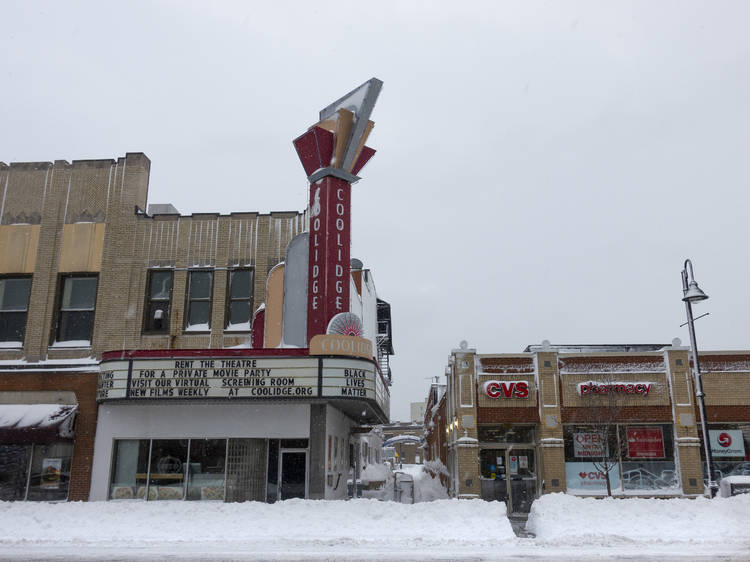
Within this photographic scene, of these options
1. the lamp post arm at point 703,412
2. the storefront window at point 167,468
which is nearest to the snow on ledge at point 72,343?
the storefront window at point 167,468

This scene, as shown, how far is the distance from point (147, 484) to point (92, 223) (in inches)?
379

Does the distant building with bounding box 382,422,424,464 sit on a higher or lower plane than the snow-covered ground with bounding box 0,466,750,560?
higher

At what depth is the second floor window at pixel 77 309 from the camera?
21.7 meters

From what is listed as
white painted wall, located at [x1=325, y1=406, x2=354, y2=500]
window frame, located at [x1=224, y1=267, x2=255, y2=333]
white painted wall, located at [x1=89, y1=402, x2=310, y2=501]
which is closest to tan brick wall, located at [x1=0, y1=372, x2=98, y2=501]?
white painted wall, located at [x1=89, y1=402, x2=310, y2=501]

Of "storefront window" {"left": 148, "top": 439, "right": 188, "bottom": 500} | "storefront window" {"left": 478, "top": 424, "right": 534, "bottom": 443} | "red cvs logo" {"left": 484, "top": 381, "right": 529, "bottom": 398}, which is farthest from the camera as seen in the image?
"storefront window" {"left": 478, "top": 424, "right": 534, "bottom": 443}

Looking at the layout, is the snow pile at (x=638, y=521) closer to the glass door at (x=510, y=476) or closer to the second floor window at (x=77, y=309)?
the glass door at (x=510, y=476)

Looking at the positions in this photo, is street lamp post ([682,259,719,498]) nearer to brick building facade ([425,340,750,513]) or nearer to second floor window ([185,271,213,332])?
brick building facade ([425,340,750,513])

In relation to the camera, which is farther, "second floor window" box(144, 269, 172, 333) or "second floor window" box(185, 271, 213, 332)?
"second floor window" box(185, 271, 213, 332)

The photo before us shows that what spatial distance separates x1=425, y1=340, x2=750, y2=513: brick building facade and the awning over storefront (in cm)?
1311

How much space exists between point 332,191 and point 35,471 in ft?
44.1

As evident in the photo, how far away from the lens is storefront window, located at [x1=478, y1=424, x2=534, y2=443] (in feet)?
73.2

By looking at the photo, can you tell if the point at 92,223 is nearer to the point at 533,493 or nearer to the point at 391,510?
the point at 391,510

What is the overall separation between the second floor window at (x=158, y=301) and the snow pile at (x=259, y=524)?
714 cm

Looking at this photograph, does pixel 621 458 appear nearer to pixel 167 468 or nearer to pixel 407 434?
pixel 167 468
